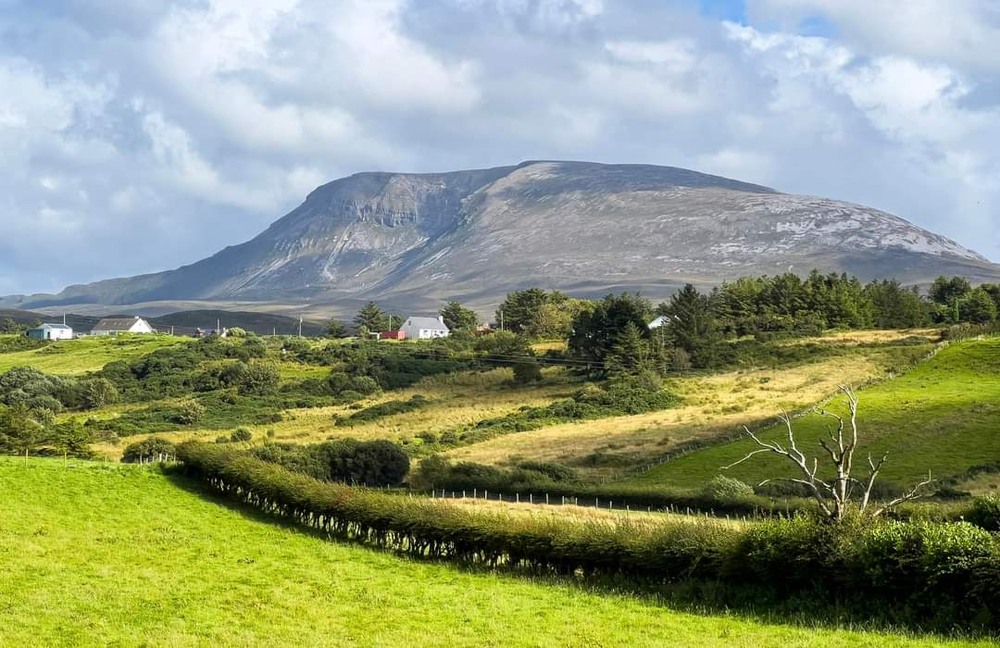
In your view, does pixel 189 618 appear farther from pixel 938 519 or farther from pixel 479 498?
pixel 479 498

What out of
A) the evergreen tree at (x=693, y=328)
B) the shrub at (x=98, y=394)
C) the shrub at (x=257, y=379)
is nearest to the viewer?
the shrub at (x=98, y=394)

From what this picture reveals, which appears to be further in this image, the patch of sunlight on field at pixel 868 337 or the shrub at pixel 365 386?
the shrub at pixel 365 386

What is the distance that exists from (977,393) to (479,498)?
45184mm

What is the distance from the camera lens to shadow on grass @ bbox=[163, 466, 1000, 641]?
812 inches

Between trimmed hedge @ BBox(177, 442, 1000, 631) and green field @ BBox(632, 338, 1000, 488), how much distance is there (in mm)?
28554

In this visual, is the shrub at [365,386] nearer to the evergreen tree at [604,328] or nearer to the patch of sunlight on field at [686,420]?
the evergreen tree at [604,328]

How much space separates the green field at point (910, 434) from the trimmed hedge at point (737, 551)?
2855cm

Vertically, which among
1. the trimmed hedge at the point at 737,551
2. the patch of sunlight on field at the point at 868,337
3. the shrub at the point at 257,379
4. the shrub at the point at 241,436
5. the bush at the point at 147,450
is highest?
the patch of sunlight on field at the point at 868,337

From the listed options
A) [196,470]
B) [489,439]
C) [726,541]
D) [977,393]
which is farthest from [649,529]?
[977,393]

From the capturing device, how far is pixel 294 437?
279 feet

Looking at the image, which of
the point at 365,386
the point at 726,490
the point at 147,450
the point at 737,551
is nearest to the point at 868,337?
the point at 365,386

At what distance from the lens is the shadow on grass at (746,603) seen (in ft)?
67.7

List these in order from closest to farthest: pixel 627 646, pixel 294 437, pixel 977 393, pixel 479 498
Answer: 1. pixel 627 646
2. pixel 479 498
3. pixel 977 393
4. pixel 294 437

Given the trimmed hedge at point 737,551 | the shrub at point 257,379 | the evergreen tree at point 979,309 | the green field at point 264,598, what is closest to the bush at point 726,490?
the trimmed hedge at point 737,551
